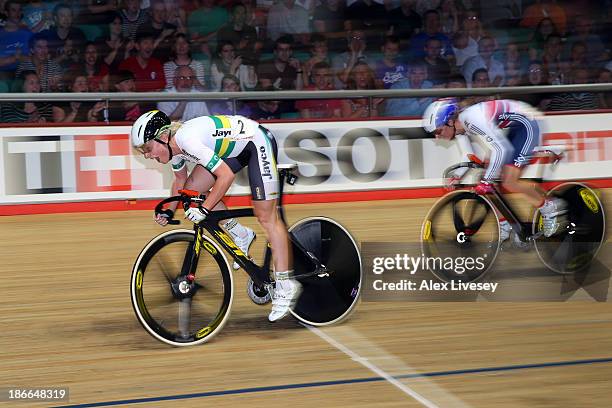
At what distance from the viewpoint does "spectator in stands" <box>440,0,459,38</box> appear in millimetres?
11898

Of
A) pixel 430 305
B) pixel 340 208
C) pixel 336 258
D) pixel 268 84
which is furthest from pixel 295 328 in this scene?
pixel 268 84

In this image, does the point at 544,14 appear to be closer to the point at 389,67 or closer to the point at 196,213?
the point at 389,67

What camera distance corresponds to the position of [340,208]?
9.73m

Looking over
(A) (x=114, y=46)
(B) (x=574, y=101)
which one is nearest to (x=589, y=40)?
(B) (x=574, y=101)

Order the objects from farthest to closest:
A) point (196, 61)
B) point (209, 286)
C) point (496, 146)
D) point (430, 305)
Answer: point (196, 61)
point (496, 146)
point (430, 305)
point (209, 286)

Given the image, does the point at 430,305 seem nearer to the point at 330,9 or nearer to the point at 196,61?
the point at 196,61

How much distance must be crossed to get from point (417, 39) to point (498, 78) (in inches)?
43.3

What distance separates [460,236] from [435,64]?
18.5 ft

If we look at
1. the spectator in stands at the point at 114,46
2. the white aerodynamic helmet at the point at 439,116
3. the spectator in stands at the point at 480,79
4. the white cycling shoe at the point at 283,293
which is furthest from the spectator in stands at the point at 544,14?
the white cycling shoe at the point at 283,293

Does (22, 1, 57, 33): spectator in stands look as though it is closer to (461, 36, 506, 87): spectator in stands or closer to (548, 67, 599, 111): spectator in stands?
(461, 36, 506, 87): spectator in stands

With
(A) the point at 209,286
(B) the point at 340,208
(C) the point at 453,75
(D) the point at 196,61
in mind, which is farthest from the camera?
(C) the point at 453,75

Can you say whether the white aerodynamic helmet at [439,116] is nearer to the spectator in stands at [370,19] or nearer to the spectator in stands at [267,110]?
the spectator in stands at [267,110]

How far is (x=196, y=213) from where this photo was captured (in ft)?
15.0

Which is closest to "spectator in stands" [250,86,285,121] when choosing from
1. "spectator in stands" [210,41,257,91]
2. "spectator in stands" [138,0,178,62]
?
"spectator in stands" [210,41,257,91]
